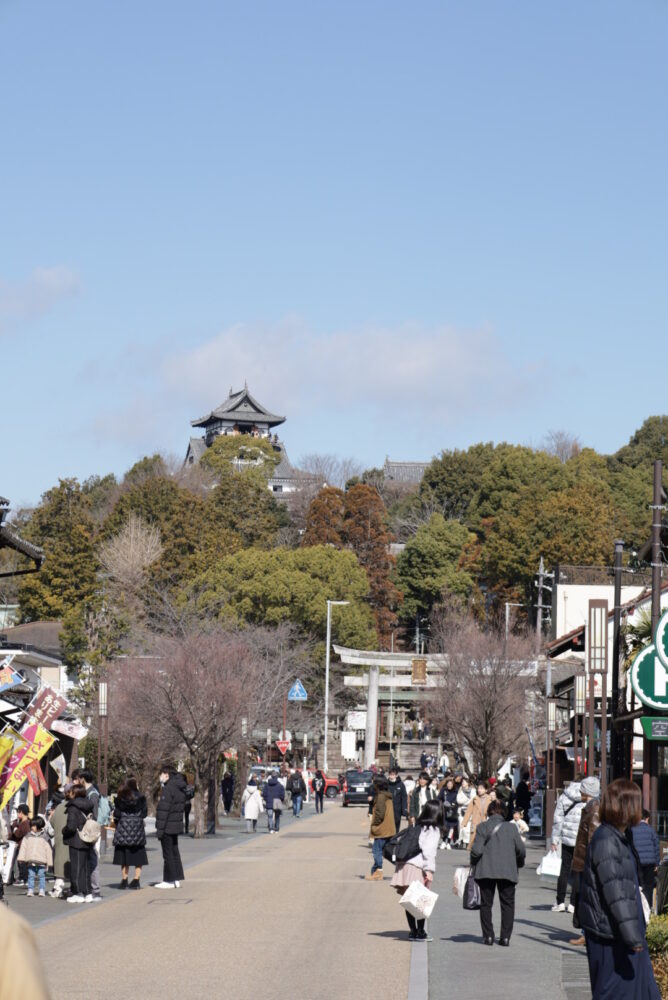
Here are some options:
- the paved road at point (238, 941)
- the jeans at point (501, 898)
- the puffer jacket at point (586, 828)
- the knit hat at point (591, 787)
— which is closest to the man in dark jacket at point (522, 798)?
the paved road at point (238, 941)

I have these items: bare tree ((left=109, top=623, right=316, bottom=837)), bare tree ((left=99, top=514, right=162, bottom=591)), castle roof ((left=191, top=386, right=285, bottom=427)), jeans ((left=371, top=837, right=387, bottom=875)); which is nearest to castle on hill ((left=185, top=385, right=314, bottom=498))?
castle roof ((left=191, top=386, right=285, bottom=427))

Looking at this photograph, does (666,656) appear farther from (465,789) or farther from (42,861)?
(465,789)

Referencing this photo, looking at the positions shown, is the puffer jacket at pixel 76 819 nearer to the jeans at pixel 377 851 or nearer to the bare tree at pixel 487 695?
the jeans at pixel 377 851

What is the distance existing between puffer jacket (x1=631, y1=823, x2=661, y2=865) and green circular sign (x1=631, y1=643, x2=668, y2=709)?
227cm

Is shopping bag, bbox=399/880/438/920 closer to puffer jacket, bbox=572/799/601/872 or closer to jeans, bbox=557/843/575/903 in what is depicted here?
puffer jacket, bbox=572/799/601/872

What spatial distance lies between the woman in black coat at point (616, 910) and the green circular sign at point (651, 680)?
26.5ft

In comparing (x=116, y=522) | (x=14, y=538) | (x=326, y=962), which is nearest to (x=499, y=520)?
(x=116, y=522)

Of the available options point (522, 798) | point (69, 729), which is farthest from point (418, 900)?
point (522, 798)

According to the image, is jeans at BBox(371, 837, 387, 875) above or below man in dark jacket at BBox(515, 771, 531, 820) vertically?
below

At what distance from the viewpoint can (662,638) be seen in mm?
15438

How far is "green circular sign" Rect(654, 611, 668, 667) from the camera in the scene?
15.4 metres

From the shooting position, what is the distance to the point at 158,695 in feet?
138

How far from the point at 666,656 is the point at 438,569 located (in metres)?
78.7

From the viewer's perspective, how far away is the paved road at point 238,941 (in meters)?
12.1
